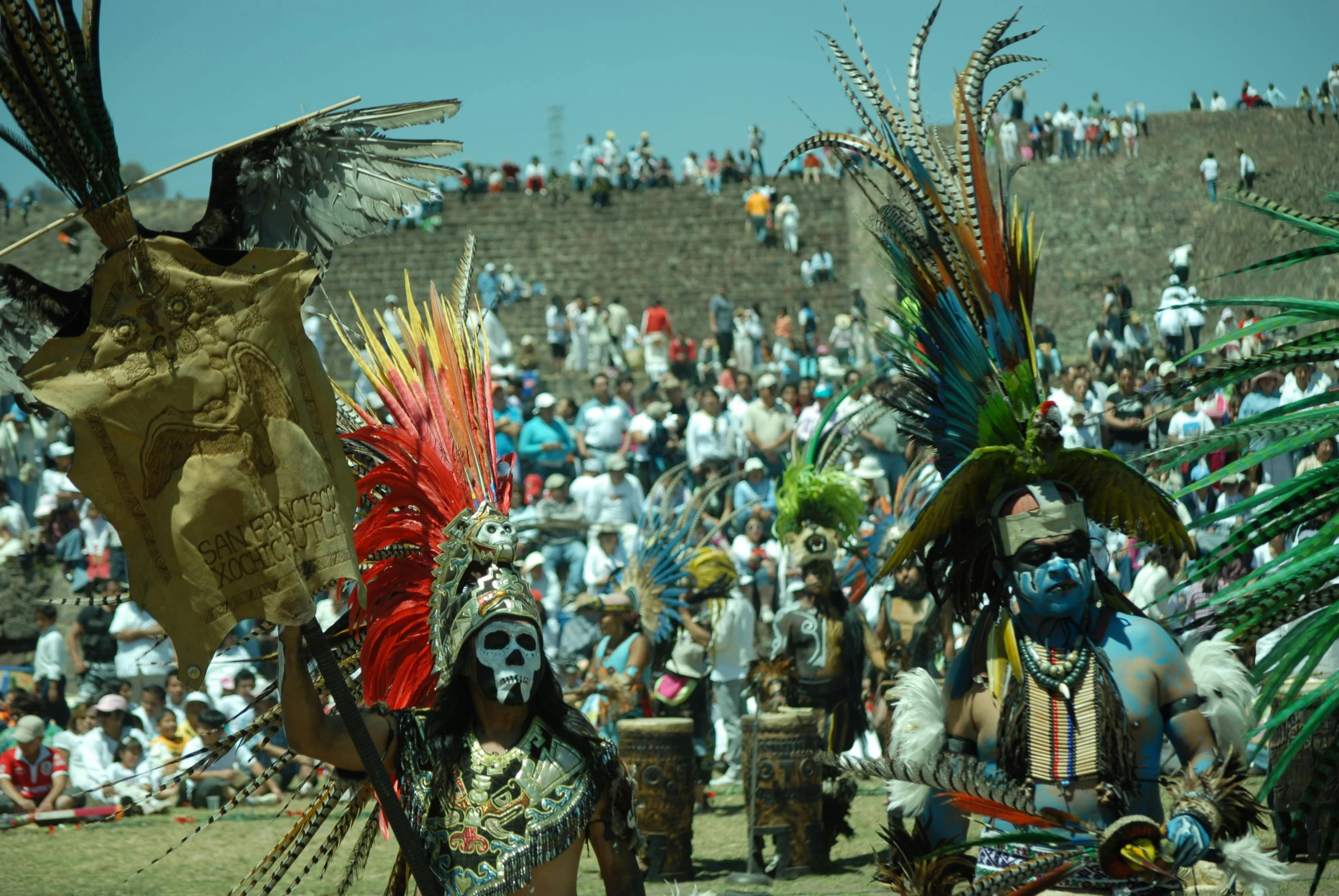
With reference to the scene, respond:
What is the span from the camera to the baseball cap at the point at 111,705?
10945 mm

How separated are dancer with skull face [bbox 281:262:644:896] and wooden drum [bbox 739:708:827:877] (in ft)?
13.1

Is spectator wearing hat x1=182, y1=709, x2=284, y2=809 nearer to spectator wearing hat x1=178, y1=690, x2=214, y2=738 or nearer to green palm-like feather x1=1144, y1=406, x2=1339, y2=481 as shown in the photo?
spectator wearing hat x1=178, y1=690, x2=214, y2=738

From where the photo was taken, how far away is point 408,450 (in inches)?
178

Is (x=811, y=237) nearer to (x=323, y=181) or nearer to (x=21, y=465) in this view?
(x=21, y=465)

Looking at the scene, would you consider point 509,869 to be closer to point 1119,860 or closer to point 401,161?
point 1119,860

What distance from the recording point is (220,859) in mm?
9148

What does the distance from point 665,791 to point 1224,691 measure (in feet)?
14.7

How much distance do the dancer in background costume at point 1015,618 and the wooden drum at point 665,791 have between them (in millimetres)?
3554

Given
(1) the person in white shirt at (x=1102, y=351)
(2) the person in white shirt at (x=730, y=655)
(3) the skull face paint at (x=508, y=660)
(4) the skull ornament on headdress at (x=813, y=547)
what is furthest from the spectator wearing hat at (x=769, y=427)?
(3) the skull face paint at (x=508, y=660)

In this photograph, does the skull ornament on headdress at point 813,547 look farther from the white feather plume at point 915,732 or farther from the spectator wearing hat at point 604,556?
the white feather plume at point 915,732

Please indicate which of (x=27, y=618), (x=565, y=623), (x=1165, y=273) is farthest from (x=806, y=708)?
(x=1165, y=273)

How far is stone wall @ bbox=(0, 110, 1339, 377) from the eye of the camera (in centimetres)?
2906

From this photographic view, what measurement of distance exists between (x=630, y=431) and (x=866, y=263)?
1638cm

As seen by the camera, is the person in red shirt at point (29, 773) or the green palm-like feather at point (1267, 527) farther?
the person in red shirt at point (29, 773)
